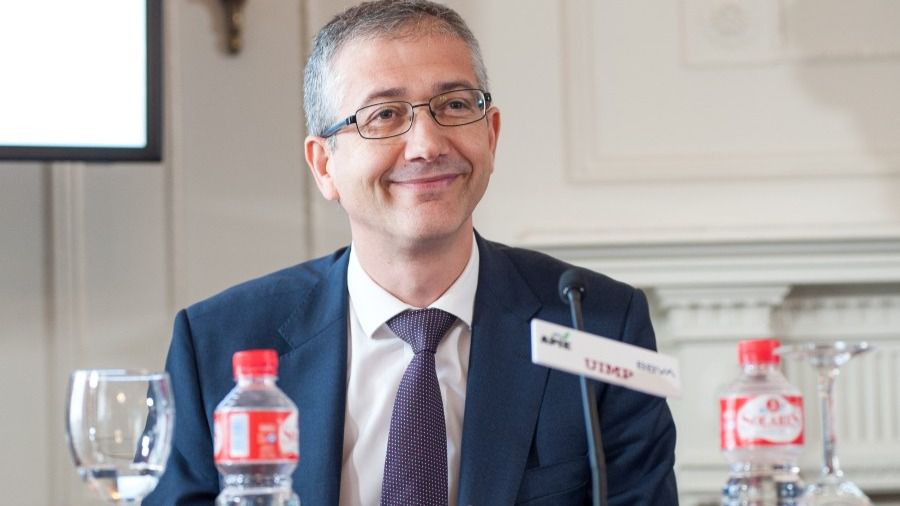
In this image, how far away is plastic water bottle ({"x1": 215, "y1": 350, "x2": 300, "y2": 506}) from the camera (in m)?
1.21

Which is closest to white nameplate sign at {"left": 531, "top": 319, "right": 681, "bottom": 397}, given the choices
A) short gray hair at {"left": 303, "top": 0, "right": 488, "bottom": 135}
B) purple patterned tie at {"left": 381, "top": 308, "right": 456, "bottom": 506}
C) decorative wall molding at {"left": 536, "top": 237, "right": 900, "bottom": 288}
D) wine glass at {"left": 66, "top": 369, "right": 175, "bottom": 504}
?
wine glass at {"left": 66, "top": 369, "right": 175, "bottom": 504}

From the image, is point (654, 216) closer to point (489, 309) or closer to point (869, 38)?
point (869, 38)

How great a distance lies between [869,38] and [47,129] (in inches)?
71.1

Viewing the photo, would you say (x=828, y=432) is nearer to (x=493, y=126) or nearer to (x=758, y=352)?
(x=758, y=352)

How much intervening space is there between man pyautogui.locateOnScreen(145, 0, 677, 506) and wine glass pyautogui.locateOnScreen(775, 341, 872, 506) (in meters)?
0.58

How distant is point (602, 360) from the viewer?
1245mm

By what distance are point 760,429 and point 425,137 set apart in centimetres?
79

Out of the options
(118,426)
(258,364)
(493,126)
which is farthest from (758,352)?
(493,126)

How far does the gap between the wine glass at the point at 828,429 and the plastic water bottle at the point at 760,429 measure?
0.08 feet

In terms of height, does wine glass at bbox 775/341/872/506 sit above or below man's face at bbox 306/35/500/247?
below

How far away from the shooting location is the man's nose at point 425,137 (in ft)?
6.20

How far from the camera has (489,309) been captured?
197 cm

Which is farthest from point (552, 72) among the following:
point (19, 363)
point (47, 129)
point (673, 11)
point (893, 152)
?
point (19, 363)

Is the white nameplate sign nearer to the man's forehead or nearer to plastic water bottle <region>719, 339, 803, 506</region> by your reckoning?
plastic water bottle <region>719, 339, 803, 506</region>
